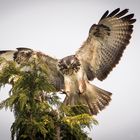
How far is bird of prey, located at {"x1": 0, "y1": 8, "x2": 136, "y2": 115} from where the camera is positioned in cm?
1397

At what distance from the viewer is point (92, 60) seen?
50.5ft

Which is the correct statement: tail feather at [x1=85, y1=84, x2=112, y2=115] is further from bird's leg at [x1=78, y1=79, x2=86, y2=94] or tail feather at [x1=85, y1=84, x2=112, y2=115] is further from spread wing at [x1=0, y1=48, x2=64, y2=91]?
spread wing at [x1=0, y1=48, x2=64, y2=91]

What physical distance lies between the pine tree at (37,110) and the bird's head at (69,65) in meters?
4.91

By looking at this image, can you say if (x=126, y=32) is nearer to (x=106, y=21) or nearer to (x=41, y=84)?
(x=106, y=21)

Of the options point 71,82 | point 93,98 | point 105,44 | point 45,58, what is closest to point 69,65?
point 71,82

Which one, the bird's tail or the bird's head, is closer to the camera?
the bird's tail

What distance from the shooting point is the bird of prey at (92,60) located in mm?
13969

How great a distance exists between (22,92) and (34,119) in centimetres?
44

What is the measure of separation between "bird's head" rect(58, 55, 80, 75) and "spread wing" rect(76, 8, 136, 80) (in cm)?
81

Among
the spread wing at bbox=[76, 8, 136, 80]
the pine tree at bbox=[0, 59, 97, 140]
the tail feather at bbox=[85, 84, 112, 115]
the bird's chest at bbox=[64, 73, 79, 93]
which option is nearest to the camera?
the pine tree at bbox=[0, 59, 97, 140]

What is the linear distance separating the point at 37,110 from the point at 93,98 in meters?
6.06

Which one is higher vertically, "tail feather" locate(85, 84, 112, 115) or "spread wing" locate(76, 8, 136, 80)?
"spread wing" locate(76, 8, 136, 80)

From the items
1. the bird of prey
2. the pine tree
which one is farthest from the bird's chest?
the pine tree

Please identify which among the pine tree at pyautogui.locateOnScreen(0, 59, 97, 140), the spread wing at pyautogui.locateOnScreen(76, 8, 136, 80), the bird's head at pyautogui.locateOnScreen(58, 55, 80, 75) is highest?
the spread wing at pyautogui.locateOnScreen(76, 8, 136, 80)
